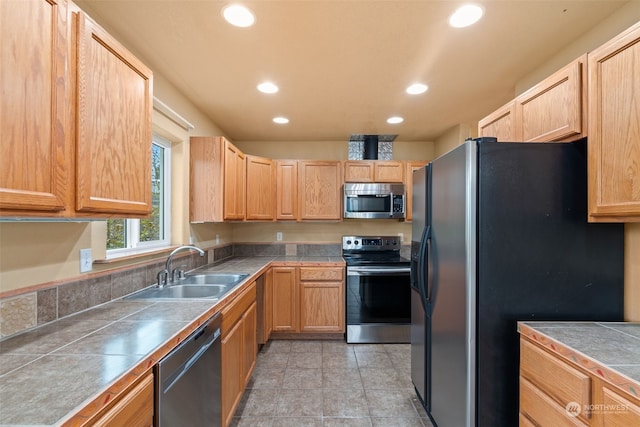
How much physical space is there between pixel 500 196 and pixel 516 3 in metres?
1.00

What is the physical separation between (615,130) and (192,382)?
6.94ft

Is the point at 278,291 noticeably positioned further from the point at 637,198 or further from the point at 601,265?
the point at 637,198

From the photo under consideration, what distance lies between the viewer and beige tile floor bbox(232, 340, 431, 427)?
188cm

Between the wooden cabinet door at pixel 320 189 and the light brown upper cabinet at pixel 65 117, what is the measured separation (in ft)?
7.54

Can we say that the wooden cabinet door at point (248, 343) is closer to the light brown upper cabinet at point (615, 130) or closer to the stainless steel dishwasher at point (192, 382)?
the stainless steel dishwasher at point (192, 382)

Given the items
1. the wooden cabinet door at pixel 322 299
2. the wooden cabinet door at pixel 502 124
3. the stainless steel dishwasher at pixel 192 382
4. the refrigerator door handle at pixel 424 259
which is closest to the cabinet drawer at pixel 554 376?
the refrigerator door handle at pixel 424 259

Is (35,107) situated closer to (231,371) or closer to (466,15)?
(231,371)

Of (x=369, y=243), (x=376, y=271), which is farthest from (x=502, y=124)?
(x=369, y=243)

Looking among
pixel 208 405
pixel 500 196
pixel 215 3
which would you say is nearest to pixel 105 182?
pixel 215 3

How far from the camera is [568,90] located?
51.9 inches

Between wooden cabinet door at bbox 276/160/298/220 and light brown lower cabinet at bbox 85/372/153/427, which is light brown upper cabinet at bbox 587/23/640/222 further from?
wooden cabinet door at bbox 276/160/298/220

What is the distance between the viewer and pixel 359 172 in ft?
11.5

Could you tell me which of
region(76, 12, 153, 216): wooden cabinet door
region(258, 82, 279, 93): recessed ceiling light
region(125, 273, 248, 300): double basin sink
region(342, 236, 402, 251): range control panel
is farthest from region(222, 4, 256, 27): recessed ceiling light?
region(342, 236, 402, 251): range control panel

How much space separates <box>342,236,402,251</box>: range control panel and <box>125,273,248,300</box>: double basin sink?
1773 millimetres
